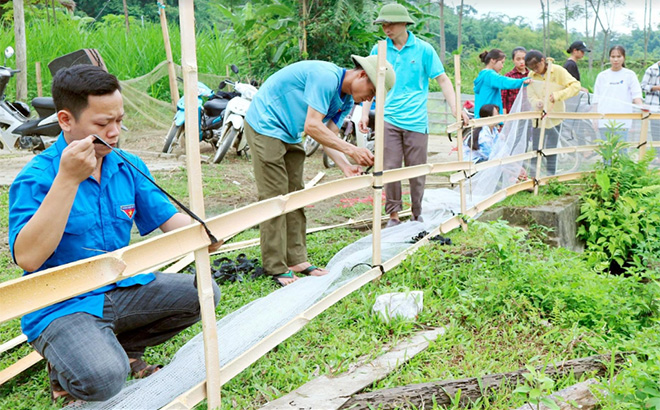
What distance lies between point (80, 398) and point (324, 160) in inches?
251

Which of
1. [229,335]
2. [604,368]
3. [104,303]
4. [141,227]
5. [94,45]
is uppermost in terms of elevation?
[94,45]

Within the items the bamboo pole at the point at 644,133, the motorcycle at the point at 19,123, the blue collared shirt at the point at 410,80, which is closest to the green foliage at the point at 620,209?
the bamboo pole at the point at 644,133

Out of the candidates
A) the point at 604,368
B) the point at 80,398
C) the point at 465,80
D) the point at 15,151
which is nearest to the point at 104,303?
the point at 80,398

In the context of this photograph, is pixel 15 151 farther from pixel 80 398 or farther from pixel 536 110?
pixel 80 398

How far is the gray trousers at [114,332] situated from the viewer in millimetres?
2127

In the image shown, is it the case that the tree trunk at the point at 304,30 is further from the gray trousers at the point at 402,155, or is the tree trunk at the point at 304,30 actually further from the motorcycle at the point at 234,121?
the gray trousers at the point at 402,155

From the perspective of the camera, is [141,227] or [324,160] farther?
[324,160]

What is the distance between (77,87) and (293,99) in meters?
1.73

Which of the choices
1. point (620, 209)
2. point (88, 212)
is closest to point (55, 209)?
point (88, 212)

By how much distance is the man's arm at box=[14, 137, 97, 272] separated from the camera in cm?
187

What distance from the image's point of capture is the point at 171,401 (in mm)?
2273

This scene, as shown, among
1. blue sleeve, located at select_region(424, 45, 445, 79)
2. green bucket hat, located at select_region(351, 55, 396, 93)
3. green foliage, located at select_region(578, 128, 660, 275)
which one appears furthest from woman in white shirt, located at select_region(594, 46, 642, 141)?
green bucket hat, located at select_region(351, 55, 396, 93)

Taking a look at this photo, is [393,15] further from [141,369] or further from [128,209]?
[141,369]

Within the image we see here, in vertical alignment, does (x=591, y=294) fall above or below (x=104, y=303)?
below
